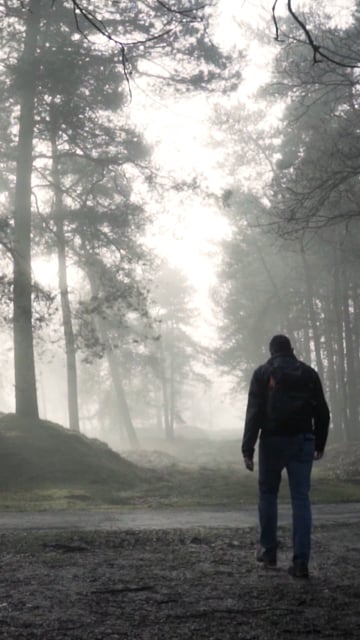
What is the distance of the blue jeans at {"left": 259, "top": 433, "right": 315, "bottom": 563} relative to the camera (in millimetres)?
5711

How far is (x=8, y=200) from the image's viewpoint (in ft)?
71.9

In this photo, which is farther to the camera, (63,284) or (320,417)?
(63,284)

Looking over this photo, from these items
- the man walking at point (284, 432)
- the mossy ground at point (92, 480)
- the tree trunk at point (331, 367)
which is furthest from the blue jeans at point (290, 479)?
the tree trunk at point (331, 367)

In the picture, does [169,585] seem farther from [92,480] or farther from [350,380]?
[350,380]

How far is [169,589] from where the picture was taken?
502 centimetres

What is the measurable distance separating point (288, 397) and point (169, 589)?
6.07ft

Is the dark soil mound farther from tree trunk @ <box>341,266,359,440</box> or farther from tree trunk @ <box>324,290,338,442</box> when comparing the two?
tree trunk @ <box>324,290,338,442</box>

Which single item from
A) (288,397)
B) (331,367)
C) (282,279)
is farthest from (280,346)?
(282,279)

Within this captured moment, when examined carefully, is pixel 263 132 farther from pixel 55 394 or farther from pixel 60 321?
→ pixel 55 394

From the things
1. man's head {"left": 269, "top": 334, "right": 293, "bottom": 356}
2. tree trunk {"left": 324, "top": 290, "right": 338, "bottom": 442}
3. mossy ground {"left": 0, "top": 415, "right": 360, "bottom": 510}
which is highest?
tree trunk {"left": 324, "top": 290, "right": 338, "bottom": 442}

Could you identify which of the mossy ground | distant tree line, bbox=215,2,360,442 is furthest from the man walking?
distant tree line, bbox=215,2,360,442

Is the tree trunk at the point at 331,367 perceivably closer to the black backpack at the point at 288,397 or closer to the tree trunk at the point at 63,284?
the tree trunk at the point at 63,284

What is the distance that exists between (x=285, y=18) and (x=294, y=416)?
21.8m

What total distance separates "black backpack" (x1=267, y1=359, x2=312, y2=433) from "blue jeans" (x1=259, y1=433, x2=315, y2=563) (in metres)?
0.13
